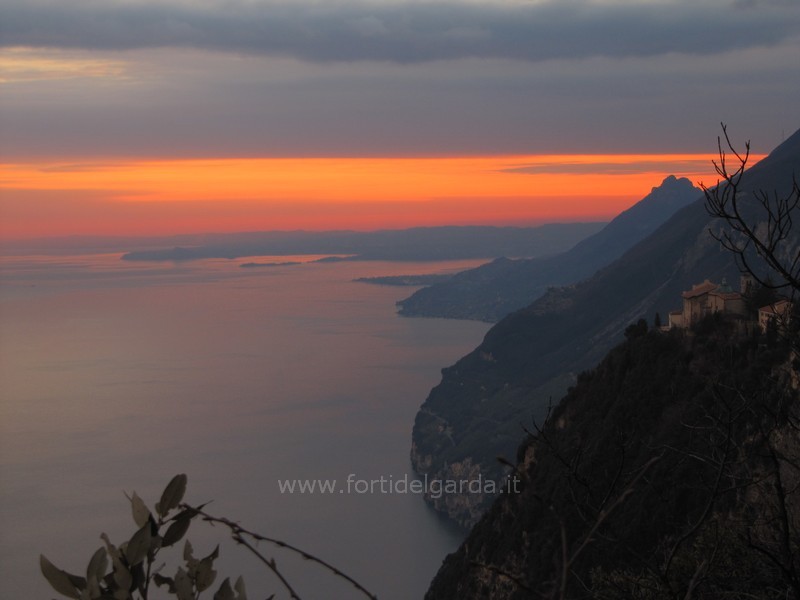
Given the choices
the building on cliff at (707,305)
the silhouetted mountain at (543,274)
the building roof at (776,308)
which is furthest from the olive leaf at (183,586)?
the silhouetted mountain at (543,274)

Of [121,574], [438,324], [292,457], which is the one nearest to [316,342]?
[438,324]

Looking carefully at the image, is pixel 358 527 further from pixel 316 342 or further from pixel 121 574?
pixel 316 342

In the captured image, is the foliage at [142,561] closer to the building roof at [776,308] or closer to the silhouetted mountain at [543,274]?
the building roof at [776,308]

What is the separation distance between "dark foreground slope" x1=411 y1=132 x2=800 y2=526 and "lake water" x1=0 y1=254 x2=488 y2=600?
104 inches

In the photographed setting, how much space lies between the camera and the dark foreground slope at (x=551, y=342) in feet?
183

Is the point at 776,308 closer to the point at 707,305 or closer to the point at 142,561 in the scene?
the point at 707,305

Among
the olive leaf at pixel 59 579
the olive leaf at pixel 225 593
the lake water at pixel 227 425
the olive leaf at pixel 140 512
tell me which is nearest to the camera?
the olive leaf at pixel 59 579

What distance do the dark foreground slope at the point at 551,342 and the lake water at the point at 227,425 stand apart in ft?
8.65

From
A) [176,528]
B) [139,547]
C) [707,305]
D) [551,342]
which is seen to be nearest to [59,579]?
[139,547]

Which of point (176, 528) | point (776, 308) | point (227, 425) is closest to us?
point (176, 528)

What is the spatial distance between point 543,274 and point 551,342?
6663 cm

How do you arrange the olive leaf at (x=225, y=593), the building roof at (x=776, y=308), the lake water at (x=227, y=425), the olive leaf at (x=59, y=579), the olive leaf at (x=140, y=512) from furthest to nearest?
the lake water at (x=227, y=425), the building roof at (x=776, y=308), the olive leaf at (x=225, y=593), the olive leaf at (x=140, y=512), the olive leaf at (x=59, y=579)

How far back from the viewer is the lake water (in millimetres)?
39278

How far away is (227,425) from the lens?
61750mm
